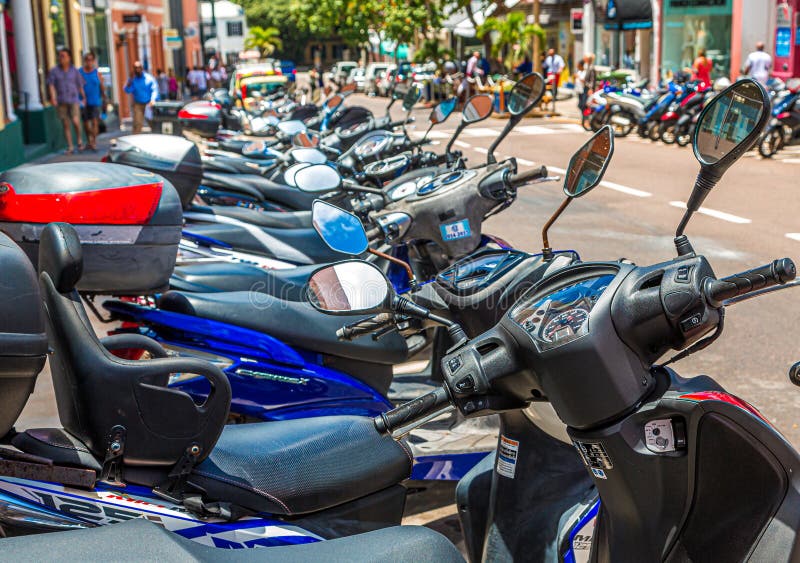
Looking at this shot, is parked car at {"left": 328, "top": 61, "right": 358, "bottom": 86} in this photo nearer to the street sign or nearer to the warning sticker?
the street sign

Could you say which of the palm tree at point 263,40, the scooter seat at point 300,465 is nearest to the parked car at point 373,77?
the palm tree at point 263,40

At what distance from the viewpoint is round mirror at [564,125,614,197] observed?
2.43 m

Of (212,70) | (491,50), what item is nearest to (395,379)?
(491,50)

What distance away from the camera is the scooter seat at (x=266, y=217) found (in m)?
6.16

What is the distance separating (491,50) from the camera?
32250 mm

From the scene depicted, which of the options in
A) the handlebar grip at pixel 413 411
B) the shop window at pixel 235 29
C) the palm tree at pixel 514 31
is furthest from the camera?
the shop window at pixel 235 29

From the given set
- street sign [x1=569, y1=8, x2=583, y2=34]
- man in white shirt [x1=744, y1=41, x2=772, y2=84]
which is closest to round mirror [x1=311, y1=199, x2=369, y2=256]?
man in white shirt [x1=744, y1=41, x2=772, y2=84]

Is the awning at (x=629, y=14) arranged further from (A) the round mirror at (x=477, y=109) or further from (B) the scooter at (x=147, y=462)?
(B) the scooter at (x=147, y=462)

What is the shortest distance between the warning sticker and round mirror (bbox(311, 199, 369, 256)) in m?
0.60

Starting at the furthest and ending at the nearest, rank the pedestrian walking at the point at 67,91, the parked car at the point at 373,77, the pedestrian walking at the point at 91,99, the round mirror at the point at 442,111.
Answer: the parked car at the point at 373,77 < the pedestrian walking at the point at 91,99 < the pedestrian walking at the point at 67,91 < the round mirror at the point at 442,111

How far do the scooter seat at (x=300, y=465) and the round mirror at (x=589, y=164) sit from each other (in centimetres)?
89

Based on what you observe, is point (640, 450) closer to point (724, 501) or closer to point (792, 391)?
point (724, 501)

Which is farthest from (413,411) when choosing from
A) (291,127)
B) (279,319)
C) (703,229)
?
(703,229)

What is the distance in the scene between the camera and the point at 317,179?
4.74m
